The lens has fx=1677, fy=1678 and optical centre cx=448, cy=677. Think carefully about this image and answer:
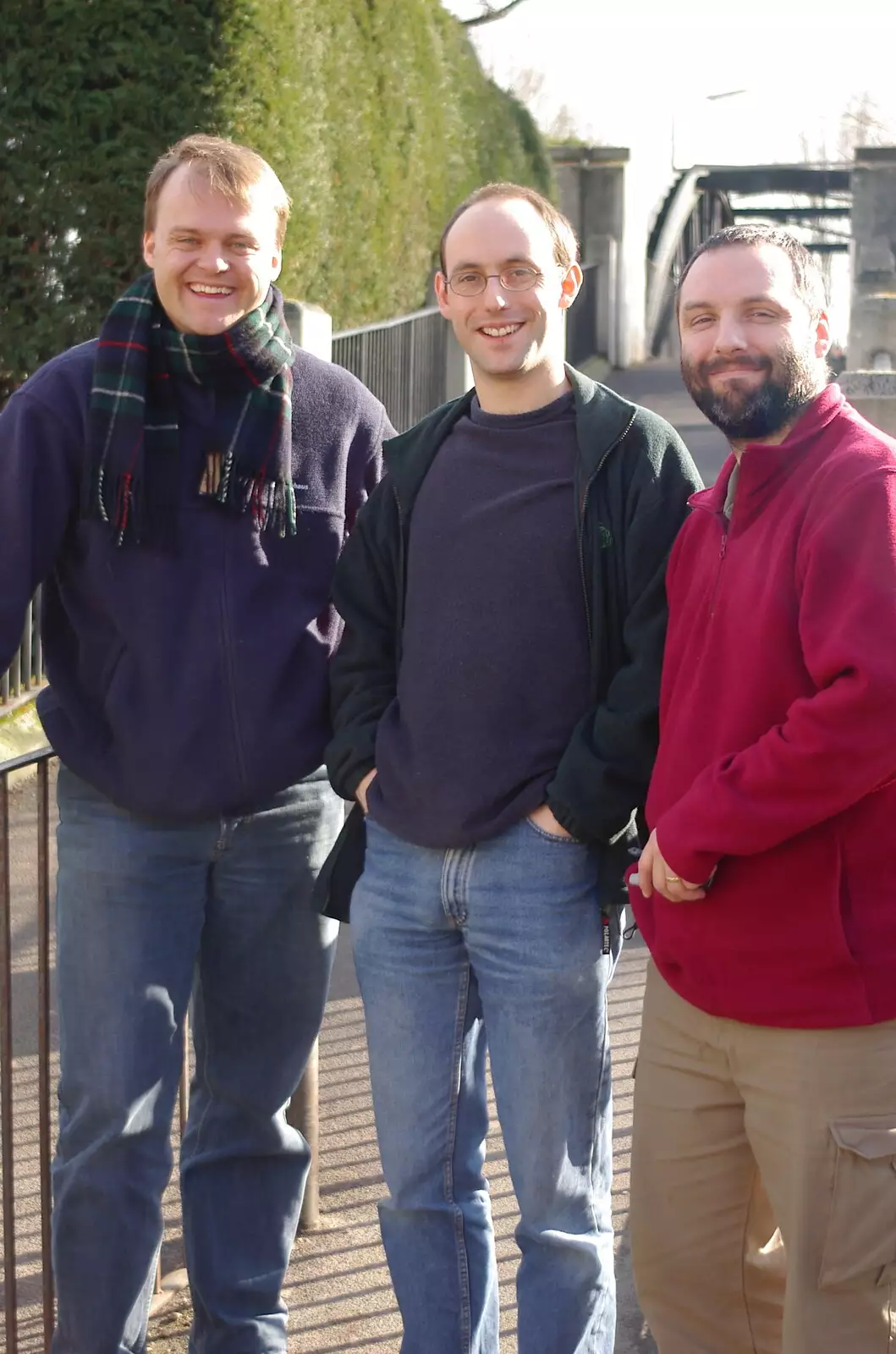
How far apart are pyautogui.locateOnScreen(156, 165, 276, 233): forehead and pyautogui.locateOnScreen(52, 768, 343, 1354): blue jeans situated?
1015mm

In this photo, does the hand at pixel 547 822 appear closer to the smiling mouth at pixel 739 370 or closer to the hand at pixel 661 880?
the hand at pixel 661 880

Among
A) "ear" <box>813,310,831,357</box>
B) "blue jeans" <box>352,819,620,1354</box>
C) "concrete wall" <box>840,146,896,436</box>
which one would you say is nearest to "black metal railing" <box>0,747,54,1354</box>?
"blue jeans" <box>352,819,620,1354</box>

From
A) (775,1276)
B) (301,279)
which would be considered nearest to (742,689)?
(775,1276)

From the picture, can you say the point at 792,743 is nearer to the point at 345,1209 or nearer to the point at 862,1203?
the point at 862,1203

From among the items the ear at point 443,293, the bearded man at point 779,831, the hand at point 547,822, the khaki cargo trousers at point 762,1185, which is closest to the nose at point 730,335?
the bearded man at point 779,831

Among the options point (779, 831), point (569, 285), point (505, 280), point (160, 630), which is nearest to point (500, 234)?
point (505, 280)

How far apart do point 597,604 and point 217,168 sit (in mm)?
1020

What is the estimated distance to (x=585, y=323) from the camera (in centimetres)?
2053

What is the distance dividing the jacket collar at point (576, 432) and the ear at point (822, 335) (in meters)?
0.35

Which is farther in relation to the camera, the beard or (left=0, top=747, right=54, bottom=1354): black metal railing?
(left=0, top=747, right=54, bottom=1354): black metal railing

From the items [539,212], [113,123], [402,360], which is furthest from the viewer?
[402,360]

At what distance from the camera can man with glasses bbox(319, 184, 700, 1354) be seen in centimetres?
278

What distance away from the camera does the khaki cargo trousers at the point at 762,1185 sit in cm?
246

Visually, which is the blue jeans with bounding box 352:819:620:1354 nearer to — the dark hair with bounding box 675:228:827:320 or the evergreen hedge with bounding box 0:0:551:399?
the dark hair with bounding box 675:228:827:320
